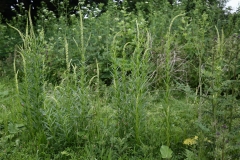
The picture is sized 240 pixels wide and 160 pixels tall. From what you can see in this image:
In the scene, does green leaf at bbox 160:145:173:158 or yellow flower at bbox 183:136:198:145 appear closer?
green leaf at bbox 160:145:173:158

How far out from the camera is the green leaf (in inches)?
117

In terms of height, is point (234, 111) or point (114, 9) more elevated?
point (114, 9)

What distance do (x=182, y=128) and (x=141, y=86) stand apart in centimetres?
81

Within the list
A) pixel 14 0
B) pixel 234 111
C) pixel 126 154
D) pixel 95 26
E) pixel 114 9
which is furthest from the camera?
pixel 14 0

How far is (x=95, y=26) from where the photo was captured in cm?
700

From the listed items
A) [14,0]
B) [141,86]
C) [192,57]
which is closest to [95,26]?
[192,57]

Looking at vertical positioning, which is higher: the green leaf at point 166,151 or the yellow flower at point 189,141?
the yellow flower at point 189,141

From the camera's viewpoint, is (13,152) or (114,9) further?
(114,9)

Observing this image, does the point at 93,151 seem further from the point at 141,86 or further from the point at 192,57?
the point at 192,57

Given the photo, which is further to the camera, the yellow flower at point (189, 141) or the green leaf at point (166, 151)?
the yellow flower at point (189, 141)

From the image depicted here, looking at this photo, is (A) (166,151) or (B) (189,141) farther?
(B) (189,141)

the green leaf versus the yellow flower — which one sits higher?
the yellow flower

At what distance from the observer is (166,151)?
303 centimetres

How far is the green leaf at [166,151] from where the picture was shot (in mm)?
2980
